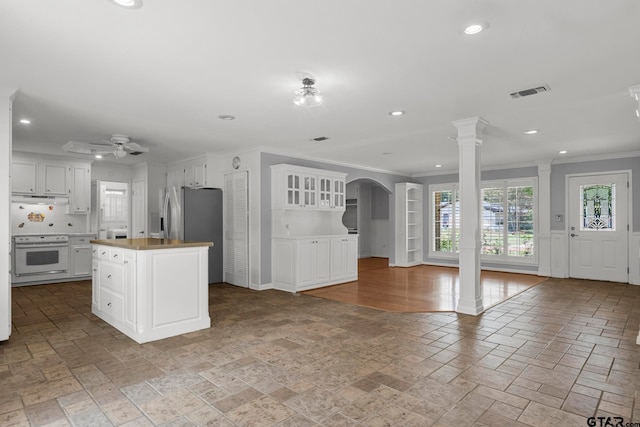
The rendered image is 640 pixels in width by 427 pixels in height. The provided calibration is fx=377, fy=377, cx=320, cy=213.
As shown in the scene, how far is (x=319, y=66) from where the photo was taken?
118 inches

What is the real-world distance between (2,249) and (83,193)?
4.28 m

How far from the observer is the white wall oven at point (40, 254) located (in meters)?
6.45

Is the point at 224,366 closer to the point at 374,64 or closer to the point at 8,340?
the point at 8,340

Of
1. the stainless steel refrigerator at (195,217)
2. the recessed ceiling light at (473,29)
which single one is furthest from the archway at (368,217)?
the recessed ceiling light at (473,29)

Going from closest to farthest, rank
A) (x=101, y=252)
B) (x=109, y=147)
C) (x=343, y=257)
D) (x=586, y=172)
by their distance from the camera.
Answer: (x=101, y=252)
(x=109, y=147)
(x=343, y=257)
(x=586, y=172)

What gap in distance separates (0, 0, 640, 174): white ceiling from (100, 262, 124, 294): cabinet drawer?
172cm

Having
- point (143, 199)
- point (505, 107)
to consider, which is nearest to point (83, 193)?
point (143, 199)

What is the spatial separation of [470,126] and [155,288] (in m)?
3.94

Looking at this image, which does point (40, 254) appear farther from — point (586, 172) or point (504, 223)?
point (586, 172)

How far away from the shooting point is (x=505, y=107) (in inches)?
161

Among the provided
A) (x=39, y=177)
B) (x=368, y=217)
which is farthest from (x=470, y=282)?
(x=39, y=177)

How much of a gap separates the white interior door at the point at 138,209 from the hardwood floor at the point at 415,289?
13.1 feet

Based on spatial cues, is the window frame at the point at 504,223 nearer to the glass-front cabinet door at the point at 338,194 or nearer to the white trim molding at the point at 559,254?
the white trim molding at the point at 559,254

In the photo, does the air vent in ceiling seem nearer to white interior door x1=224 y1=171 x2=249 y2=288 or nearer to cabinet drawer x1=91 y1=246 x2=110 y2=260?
white interior door x1=224 y1=171 x2=249 y2=288
